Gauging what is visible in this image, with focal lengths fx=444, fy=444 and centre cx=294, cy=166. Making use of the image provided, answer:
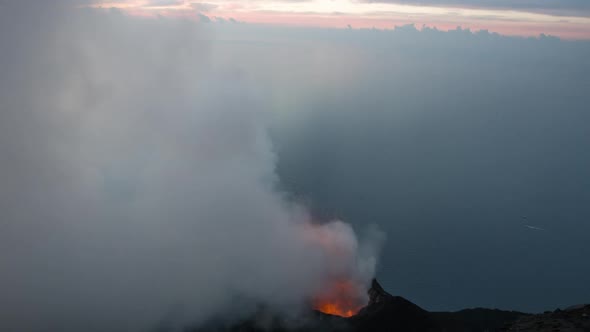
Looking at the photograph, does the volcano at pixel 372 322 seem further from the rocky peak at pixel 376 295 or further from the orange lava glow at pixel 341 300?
the orange lava glow at pixel 341 300

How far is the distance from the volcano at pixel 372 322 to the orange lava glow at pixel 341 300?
4700mm

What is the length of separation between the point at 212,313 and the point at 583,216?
103693 mm

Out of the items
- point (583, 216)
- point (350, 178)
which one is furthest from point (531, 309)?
point (350, 178)

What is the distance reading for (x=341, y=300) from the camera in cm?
4894

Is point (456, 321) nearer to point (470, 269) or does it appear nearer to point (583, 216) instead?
point (470, 269)

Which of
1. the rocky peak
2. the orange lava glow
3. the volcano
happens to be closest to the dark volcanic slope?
the volcano

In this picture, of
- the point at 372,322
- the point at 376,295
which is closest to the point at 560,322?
the point at 372,322

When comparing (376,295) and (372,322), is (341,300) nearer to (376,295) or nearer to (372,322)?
(376,295)

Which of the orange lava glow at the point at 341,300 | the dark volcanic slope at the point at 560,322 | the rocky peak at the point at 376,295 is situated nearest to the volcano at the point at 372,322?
the rocky peak at the point at 376,295

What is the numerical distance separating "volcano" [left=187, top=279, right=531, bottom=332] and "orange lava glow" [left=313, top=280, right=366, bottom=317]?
15.4 feet

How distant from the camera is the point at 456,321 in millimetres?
41812

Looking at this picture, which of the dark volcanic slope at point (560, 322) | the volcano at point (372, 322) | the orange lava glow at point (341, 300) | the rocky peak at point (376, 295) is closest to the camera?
the dark volcanic slope at point (560, 322)

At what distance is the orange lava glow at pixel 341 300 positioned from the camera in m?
47.4

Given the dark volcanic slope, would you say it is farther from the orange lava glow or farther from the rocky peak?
the orange lava glow
